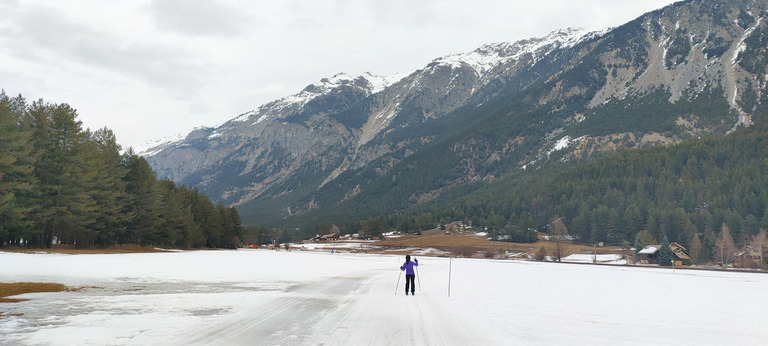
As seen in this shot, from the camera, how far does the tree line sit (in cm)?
4241

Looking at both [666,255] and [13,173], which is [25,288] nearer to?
[13,173]

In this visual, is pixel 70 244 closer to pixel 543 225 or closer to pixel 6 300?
pixel 6 300

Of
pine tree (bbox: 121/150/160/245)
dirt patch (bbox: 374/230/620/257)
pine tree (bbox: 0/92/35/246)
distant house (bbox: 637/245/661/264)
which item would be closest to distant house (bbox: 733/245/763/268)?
distant house (bbox: 637/245/661/264)

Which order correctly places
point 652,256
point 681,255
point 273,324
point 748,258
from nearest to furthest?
point 273,324
point 748,258
point 652,256
point 681,255

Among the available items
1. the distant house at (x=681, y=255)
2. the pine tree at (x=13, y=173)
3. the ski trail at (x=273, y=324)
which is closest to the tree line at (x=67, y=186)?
the pine tree at (x=13, y=173)

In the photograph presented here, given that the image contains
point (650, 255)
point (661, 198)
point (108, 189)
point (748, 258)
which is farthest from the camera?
point (661, 198)

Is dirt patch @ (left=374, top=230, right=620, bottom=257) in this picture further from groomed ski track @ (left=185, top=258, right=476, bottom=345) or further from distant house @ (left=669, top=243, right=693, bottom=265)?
groomed ski track @ (left=185, top=258, right=476, bottom=345)

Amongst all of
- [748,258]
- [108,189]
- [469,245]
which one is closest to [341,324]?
[108,189]

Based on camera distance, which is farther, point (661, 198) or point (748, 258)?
point (661, 198)

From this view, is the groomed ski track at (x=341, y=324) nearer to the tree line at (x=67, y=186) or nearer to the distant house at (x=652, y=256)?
the tree line at (x=67, y=186)

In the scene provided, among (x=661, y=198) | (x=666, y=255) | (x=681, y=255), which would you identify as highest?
(x=661, y=198)

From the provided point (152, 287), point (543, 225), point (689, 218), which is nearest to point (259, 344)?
point (152, 287)

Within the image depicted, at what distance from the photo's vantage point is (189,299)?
54.0 ft

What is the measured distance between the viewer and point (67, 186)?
4906 centimetres
